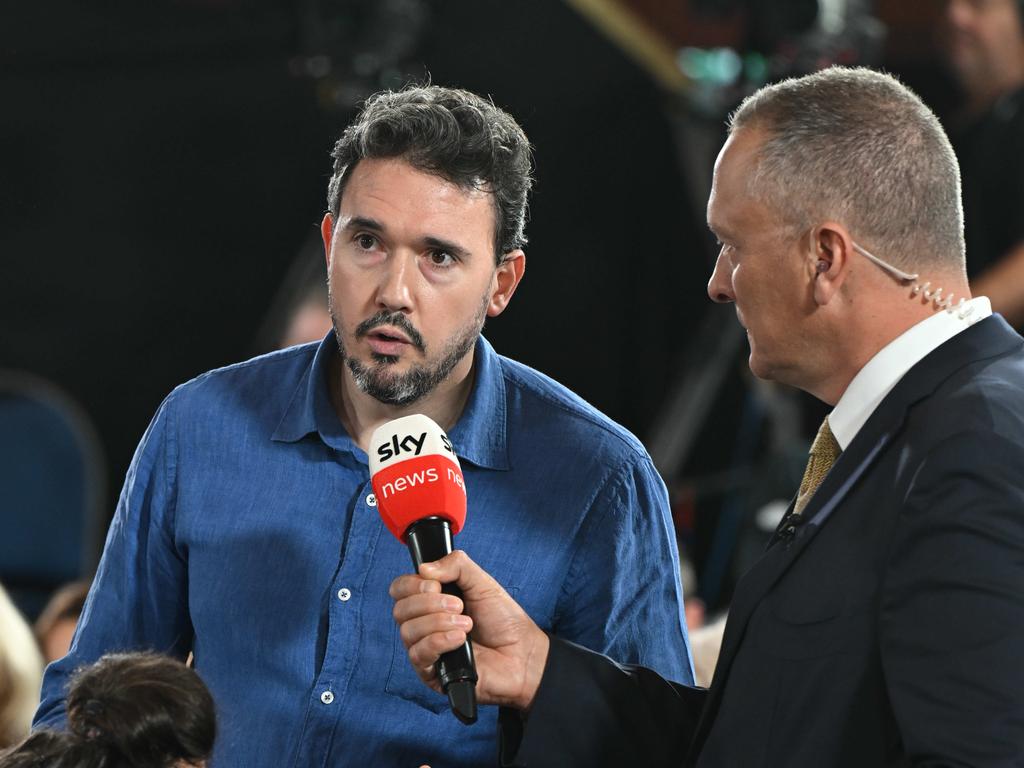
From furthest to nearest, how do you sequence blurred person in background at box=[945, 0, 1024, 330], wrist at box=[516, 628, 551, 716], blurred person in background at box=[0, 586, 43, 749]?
1. blurred person in background at box=[945, 0, 1024, 330]
2. blurred person in background at box=[0, 586, 43, 749]
3. wrist at box=[516, 628, 551, 716]

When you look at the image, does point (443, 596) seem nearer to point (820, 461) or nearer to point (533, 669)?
point (533, 669)

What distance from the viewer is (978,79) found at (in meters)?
5.11

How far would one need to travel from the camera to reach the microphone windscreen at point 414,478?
1.72m

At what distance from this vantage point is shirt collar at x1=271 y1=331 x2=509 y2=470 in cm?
202

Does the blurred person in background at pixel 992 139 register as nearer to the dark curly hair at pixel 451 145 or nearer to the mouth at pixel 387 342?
the dark curly hair at pixel 451 145

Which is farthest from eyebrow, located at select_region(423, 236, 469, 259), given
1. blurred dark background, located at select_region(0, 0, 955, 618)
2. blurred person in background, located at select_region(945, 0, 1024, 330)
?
blurred dark background, located at select_region(0, 0, 955, 618)

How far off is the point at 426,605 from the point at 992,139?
382cm

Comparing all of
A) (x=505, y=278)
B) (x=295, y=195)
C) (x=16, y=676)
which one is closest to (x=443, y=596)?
(x=505, y=278)

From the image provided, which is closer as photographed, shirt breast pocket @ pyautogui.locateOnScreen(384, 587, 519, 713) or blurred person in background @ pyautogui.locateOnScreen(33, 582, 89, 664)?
shirt breast pocket @ pyautogui.locateOnScreen(384, 587, 519, 713)

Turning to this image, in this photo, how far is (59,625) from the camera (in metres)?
3.66

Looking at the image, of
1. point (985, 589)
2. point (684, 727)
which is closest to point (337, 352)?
point (684, 727)

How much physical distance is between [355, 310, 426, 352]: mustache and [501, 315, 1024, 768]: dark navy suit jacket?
0.56m

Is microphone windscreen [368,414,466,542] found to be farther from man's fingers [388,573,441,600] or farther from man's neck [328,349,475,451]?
man's neck [328,349,475,451]

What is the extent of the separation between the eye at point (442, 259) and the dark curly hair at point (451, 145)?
95 mm
